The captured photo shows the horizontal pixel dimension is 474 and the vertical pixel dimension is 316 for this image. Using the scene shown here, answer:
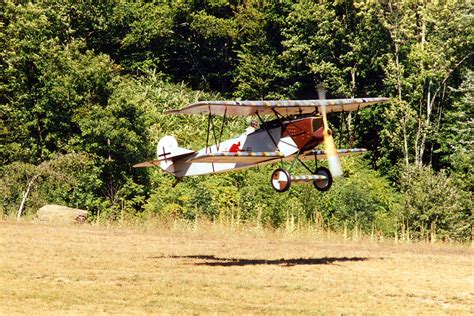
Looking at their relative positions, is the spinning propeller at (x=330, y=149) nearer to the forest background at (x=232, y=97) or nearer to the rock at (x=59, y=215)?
the forest background at (x=232, y=97)

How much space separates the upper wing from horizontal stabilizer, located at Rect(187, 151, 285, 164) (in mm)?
1316

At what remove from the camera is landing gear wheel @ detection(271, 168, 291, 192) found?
28672 millimetres

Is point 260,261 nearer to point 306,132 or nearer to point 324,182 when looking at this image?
point 324,182

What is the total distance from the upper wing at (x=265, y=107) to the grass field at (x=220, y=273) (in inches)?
170

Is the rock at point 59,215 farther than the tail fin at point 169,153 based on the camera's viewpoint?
Yes

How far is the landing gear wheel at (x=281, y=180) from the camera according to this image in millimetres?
28672

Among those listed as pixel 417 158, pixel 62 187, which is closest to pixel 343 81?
pixel 417 158

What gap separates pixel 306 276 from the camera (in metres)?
26.6

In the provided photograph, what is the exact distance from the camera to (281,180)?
94.5ft

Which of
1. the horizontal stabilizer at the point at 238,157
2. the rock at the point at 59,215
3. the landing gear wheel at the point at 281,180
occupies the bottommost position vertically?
the rock at the point at 59,215

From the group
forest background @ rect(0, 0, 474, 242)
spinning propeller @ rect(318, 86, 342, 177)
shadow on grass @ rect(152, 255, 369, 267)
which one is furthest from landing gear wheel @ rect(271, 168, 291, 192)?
forest background @ rect(0, 0, 474, 242)

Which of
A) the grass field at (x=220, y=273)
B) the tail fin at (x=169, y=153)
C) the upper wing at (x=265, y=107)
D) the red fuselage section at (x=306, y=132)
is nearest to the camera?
the grass field at (x=220, y=273)

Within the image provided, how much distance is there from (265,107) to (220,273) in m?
5.55

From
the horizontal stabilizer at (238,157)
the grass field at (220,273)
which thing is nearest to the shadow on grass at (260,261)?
the grass field at (220,273)
